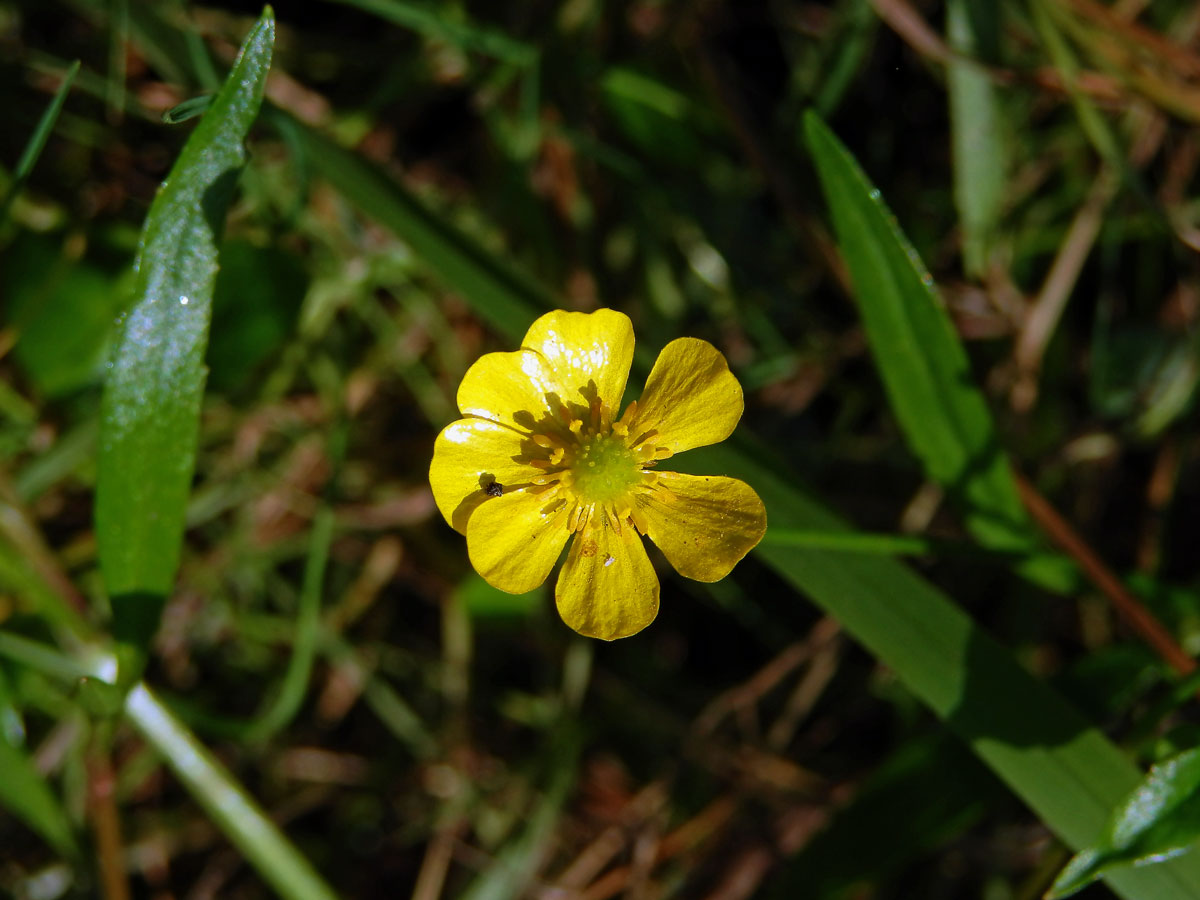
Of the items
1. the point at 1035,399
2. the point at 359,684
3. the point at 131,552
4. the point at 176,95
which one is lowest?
the point at 1035,399

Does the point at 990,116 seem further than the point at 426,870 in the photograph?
No

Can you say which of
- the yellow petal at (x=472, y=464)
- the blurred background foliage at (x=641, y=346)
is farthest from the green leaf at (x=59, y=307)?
the yellow petal at (x=472, y=464)

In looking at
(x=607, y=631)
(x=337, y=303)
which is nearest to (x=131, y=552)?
(x=607, y=631)

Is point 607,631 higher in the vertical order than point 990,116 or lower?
lower

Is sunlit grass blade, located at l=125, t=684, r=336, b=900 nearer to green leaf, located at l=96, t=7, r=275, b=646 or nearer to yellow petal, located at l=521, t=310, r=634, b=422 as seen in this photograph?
green leaf, located at l=96, t=7, r=275, b=646

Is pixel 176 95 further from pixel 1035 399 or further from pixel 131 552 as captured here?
pixel 1035 399

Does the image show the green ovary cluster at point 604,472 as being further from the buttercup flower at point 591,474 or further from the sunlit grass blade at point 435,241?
the sunlit grass blade at point 435,241

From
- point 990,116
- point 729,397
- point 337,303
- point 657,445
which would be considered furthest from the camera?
point 337,303
